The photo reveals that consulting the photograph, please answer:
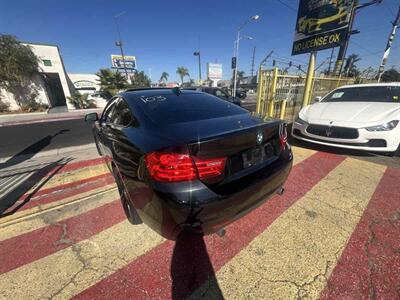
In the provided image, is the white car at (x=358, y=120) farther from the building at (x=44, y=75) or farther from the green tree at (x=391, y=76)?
the green tree at (x=391, y=76)

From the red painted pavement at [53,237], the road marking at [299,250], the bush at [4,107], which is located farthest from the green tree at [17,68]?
the road marking at [299,250]

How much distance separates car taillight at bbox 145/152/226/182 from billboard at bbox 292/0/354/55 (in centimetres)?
766

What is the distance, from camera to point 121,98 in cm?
266

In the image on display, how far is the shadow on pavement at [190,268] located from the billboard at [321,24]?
25.7ft

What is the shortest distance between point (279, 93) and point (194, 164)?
18.9 ft

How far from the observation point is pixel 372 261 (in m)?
1.76

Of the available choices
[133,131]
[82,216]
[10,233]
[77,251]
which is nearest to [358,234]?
[133,131]

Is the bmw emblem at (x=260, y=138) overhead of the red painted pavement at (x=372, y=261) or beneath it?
overhead

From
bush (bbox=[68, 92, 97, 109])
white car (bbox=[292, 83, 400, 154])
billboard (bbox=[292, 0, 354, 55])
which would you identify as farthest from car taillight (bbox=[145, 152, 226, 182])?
bush (bbox=[68, 92, 97, 109])

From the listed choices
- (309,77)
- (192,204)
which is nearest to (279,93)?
(309,77)

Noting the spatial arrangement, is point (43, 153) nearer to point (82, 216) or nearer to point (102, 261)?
point (82, 216)

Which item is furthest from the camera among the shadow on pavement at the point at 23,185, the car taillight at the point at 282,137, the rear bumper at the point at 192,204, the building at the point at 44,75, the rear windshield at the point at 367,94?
the building at the point at 44,75

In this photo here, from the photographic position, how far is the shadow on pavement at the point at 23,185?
9.09 ft

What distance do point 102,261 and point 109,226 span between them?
52 cm
